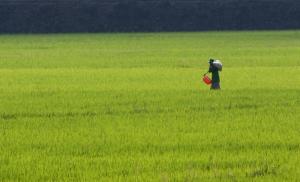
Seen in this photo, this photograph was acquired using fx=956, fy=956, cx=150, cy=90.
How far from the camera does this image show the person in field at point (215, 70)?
848 inches

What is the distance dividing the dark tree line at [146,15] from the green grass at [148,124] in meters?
43.8

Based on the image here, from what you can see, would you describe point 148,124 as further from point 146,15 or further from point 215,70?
point 146,15

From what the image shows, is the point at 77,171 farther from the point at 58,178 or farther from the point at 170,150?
the point at 170,150

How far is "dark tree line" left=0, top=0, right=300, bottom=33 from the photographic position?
76.0 m

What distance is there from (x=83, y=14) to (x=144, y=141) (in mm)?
65718

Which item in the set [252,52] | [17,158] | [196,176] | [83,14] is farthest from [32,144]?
[83,14]

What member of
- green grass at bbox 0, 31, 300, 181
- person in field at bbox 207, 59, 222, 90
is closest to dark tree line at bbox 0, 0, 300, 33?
green grass at bbox 0, 31, 300, 181

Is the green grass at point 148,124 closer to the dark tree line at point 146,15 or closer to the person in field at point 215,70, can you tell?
the person in field at point 215,70

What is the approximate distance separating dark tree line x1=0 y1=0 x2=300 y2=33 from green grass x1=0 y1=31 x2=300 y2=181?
4382 centimetres

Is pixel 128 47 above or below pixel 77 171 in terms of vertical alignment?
below

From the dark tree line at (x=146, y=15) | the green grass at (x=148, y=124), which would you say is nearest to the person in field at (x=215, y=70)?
the green grass at (x=148, y=124)

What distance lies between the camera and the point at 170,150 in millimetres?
12617

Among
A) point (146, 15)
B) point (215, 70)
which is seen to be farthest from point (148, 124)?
point (146, 15)

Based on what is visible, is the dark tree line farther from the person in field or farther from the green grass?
the person in field
